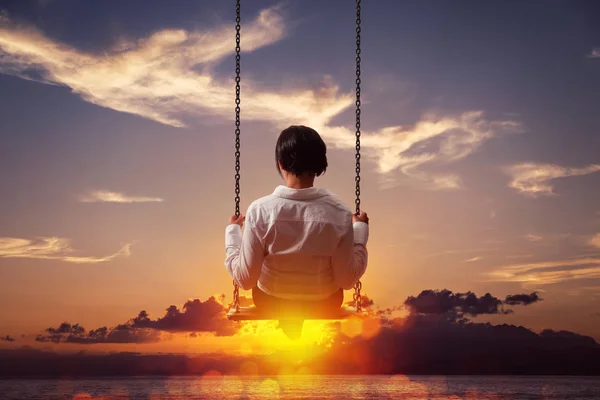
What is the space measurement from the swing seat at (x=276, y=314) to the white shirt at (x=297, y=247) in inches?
7.9

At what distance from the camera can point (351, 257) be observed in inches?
187

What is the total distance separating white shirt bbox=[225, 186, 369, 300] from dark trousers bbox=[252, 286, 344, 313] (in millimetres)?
64

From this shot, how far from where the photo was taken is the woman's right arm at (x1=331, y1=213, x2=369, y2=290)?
4672 mm

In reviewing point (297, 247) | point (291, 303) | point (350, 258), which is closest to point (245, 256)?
point (297, 247)

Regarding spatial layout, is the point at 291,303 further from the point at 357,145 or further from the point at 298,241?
the point at 357,145

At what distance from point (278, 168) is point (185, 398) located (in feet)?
281

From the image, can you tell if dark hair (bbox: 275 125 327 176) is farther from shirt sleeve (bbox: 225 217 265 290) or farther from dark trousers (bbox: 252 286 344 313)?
dark trousers (bbox: 252 286 344 313)

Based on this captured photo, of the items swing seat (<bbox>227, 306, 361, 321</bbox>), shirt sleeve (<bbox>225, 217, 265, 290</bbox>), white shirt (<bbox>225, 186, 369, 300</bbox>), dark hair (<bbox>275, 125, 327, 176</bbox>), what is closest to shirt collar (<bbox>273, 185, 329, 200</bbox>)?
white shirt (<bbox>225, 186, 369, 300</bbox>)

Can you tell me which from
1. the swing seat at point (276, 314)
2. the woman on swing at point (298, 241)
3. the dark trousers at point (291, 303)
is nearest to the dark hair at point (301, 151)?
the woman on swing at point (298, 241)

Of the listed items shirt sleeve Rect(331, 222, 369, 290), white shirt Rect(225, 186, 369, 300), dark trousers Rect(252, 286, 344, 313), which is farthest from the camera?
dark trousers Rect(252, 286, 344, 313)

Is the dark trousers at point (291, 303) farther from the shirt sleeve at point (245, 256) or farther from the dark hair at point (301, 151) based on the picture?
the dark hair at point (301, 151)

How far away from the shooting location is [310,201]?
455 cm

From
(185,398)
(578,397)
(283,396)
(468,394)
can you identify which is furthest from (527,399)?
(185,398)

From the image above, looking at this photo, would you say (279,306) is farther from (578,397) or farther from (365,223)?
(578,397)
